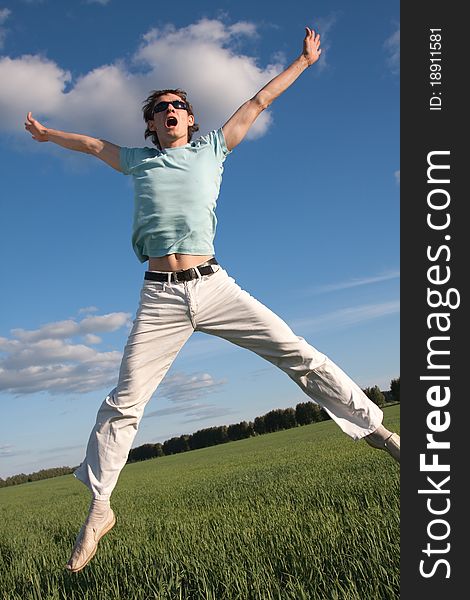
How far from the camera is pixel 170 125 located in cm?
488

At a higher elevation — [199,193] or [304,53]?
[304,53]

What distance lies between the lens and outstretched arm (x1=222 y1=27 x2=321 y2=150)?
4871 millimetres

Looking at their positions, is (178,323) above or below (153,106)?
below

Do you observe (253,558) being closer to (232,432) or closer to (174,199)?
(174,199)

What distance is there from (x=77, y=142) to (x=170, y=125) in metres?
0.79

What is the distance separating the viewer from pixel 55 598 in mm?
4000

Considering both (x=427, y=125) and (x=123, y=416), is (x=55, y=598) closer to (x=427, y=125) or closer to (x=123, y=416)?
(x=123, y=416)

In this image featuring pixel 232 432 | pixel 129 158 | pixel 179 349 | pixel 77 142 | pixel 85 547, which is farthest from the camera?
pixel 232 432

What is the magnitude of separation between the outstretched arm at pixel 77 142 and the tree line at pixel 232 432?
58528 millimetres

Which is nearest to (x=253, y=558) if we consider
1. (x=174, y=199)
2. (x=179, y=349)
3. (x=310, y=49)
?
(x=179, y=349)

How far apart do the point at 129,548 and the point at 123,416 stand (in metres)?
1.47

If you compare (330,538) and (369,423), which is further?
(369,423)

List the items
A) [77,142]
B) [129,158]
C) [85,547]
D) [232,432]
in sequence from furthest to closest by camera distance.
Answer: [232,432]
[77,142]
[129,158]
[85,547]

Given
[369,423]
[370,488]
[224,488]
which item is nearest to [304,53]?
[369,423]
